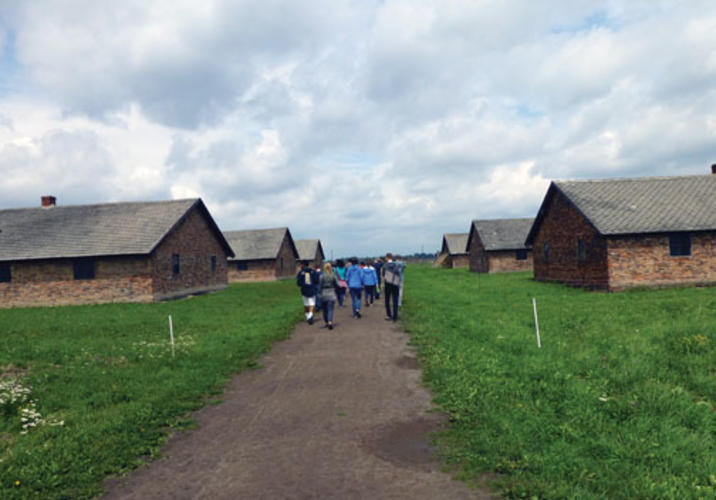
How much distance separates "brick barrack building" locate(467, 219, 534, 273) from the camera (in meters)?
43.6

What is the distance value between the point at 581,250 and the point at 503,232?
2238 centimetres

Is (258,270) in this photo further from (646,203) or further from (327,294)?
(327,294)

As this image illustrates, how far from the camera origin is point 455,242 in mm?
63906

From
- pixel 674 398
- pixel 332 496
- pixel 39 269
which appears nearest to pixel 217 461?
pixel 332 496

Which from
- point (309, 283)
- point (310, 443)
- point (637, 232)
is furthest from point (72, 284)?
point (637, 232)

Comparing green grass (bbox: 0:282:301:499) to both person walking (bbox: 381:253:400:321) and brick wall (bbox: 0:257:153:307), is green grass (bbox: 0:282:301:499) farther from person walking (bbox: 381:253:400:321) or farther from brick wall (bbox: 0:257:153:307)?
brick wall (bbox: 0:257:153:307)

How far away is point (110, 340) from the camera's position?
1216cm

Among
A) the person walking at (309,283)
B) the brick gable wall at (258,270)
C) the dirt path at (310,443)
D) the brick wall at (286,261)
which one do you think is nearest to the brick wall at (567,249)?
the person walking at (309,283)

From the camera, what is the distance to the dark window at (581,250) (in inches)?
923

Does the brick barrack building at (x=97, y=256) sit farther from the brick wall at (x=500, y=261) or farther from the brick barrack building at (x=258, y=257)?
the brick wall at (x=500, y=261)

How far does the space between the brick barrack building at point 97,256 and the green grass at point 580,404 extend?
17961 mm

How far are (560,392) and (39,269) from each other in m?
27.2

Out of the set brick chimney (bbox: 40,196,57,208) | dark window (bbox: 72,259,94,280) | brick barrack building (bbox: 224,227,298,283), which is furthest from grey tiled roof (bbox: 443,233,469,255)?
dark window (bbox: 72,259,94,280)

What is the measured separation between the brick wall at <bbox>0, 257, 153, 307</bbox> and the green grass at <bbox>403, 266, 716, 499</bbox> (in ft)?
58.4
